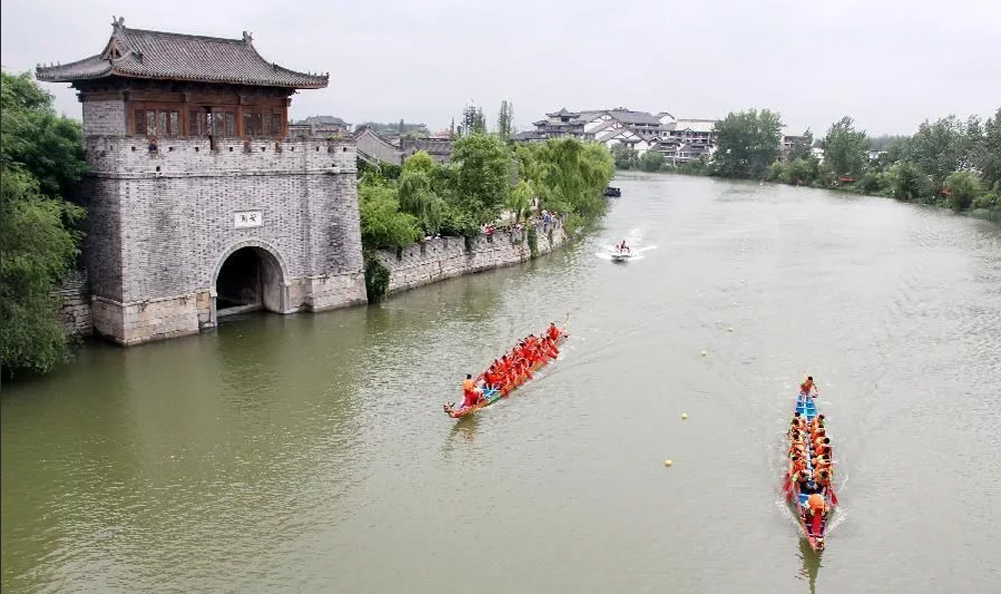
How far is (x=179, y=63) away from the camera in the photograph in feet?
60.7

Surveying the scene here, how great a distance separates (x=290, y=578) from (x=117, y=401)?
685 centimetres

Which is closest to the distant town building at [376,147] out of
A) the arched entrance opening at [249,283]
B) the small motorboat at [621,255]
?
the small motorboat at [621,255]

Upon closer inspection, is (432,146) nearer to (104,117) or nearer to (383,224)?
(383,224)

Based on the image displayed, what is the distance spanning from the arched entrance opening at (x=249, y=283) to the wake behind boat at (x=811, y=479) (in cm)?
1236

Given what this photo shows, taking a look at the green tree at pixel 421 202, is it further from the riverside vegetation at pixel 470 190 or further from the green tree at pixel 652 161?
the green tree at pixel 652 161

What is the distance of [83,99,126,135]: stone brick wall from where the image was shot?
18250mm

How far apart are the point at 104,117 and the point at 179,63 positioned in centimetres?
197

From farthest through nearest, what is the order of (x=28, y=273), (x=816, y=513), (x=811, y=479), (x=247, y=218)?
(x=247, y=218) < (x=28, y=273) < (x=811, y=479) < (x=816, y=513)

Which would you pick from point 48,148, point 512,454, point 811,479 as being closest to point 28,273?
point 48,148

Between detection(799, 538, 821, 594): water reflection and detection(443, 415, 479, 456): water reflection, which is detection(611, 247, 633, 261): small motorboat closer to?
detection(443, 415, 479, 456): water reflection

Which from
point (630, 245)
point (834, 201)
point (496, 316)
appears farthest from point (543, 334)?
point (834, 201)

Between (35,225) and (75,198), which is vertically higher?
(75,198)

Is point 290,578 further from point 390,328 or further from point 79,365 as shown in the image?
point 390,328

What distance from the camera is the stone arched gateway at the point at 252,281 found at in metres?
20.4
